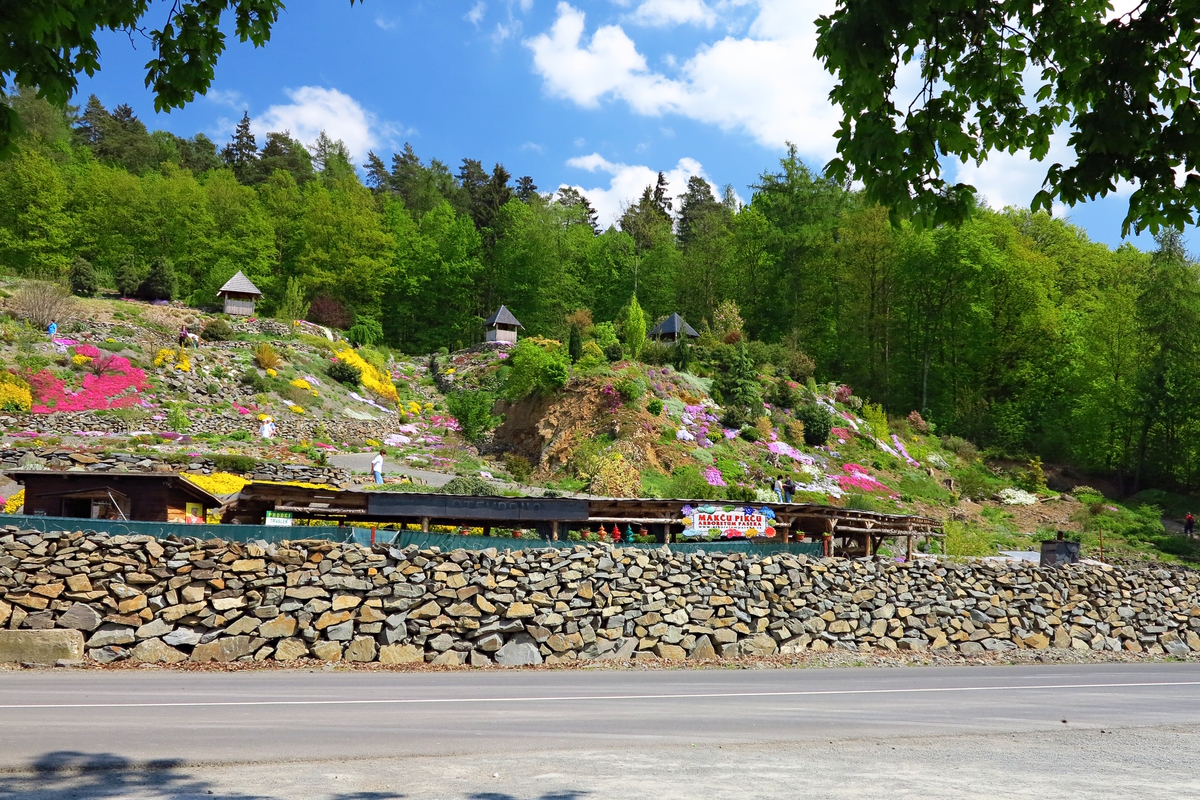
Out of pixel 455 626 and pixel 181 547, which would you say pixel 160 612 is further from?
pixel 455 626

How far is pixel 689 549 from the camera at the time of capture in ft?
59.7

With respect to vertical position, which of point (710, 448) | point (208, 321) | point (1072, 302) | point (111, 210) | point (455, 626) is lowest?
point (455, 626)

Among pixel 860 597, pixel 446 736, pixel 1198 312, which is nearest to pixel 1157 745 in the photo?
pixel 446 736

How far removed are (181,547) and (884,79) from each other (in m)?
13.9

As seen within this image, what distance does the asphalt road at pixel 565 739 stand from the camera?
20.7 ft

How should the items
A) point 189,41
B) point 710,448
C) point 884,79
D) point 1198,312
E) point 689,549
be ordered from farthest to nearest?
point 1198,312 → point 710,448 → point 689,549 → point 189,41 → point 884,79

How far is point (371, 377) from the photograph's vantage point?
47156 mm

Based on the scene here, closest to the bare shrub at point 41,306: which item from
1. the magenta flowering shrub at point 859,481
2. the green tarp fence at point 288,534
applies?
the green tarp fence at point 288,534

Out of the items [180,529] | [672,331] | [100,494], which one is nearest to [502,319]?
[672,331]

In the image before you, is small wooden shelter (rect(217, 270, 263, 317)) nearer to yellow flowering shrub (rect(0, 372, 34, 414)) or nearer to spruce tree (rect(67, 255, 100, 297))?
spruce tree (rect(67, 255, 100, 297))

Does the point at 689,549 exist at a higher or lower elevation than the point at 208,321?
lower

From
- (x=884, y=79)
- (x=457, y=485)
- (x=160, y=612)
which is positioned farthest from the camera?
(x=457, y=485)

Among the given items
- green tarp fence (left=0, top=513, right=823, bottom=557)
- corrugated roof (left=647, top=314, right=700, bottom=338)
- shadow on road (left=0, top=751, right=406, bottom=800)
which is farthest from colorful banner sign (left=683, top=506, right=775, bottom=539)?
corrugated roof (left=647, top=314, right=700, bottom=338)

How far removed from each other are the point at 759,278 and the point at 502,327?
2061 cm
